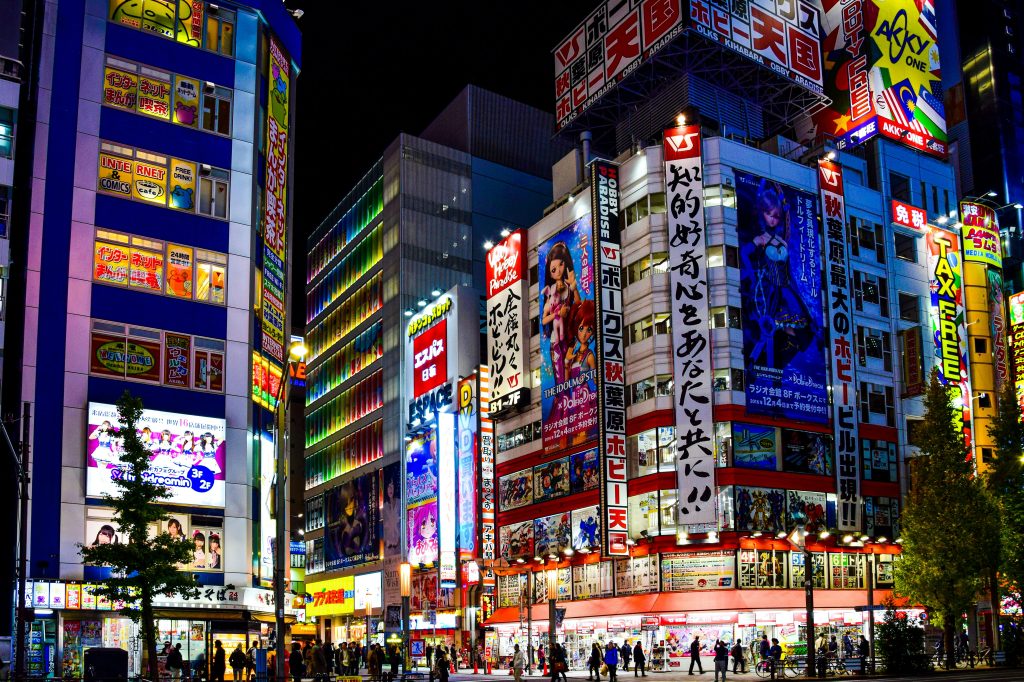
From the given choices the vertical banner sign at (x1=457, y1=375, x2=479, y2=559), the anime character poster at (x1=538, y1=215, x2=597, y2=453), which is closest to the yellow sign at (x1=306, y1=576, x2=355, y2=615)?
the vertical banner sign at (x1=457, y1=375, x2=479, y2=559)

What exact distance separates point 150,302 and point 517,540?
33994mm

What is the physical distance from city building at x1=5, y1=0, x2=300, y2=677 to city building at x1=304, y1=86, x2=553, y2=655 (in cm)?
3549

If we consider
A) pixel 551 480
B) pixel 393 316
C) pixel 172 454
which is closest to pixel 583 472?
pixel 551 480

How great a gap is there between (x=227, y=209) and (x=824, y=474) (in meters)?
37.2

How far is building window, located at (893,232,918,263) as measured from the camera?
241 feet

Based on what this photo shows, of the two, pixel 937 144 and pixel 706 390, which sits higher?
pixel 937 144

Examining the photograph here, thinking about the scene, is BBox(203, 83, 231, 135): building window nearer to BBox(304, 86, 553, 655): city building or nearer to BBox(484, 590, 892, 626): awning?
BBox(484, 590, 892, 626): awning

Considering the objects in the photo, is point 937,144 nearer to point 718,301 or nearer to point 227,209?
point 718,301

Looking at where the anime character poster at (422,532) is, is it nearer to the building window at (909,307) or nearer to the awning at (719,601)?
the awning at (719,601)

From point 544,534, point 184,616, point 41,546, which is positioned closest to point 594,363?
point 544,534

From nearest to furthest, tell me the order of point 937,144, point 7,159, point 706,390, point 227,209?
point 7,159 < point 227,209 < point 706,390 < point 937,144

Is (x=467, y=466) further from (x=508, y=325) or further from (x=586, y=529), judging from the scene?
(x=586, y=529)

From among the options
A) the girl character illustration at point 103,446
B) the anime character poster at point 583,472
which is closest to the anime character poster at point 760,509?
the anime character poster at point 583,472

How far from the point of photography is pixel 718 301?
6362 cm
